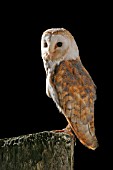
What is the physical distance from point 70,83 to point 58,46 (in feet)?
0.95

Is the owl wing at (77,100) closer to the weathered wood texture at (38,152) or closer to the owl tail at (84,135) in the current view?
the owl tail at (84,135)

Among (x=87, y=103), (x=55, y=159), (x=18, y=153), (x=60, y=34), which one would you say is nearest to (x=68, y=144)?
(x=55, y=159)

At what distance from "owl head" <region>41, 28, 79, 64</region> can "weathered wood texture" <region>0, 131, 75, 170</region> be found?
3.30 feet

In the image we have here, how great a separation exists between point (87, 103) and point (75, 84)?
0.54 feet

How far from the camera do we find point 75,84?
3441mm

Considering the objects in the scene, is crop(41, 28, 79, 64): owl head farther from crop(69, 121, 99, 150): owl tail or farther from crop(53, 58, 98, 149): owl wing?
crop(69, 121, 99, 150): owl tail

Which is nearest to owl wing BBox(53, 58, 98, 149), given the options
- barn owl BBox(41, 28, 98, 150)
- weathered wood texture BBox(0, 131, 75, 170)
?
barn owl BBox(41, 28, 98, 150)

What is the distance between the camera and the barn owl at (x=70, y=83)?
11.2ft

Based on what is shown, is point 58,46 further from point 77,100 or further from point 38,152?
point 38,152

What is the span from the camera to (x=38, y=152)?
101 inches

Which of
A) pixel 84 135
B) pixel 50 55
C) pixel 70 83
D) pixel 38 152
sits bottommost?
pixel 84 135

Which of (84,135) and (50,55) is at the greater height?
(50,55)

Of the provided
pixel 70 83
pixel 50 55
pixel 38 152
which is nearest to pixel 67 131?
pixel 70 83

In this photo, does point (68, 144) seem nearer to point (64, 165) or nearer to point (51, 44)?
point (64, 165)
